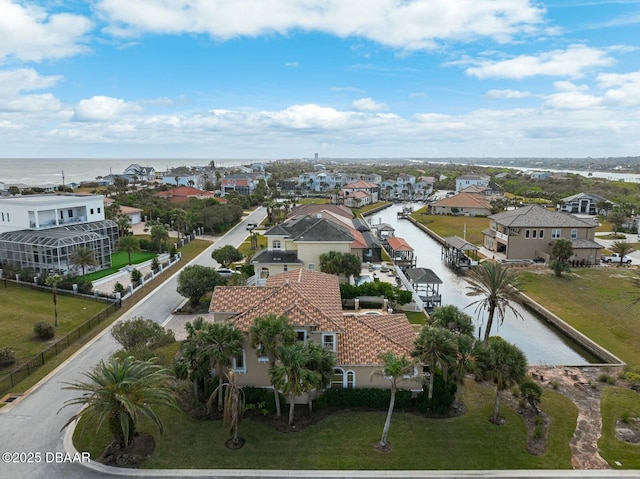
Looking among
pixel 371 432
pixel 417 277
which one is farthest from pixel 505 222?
pixel 371 432

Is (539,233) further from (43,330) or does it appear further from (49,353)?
(43,330)

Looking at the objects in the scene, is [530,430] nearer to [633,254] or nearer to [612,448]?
[612,448]

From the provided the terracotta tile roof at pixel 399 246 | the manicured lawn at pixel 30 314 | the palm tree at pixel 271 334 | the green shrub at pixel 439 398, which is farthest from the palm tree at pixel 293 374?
the terracotta tile roof at pixel 399 246

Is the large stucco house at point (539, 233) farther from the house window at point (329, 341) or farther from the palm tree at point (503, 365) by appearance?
the house window at point (329, 341)

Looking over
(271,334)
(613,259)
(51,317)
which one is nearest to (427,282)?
(271,334)

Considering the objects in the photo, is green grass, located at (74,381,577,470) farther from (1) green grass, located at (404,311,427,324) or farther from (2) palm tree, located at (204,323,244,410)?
(1) green grass, located at (404,311,427,324)
